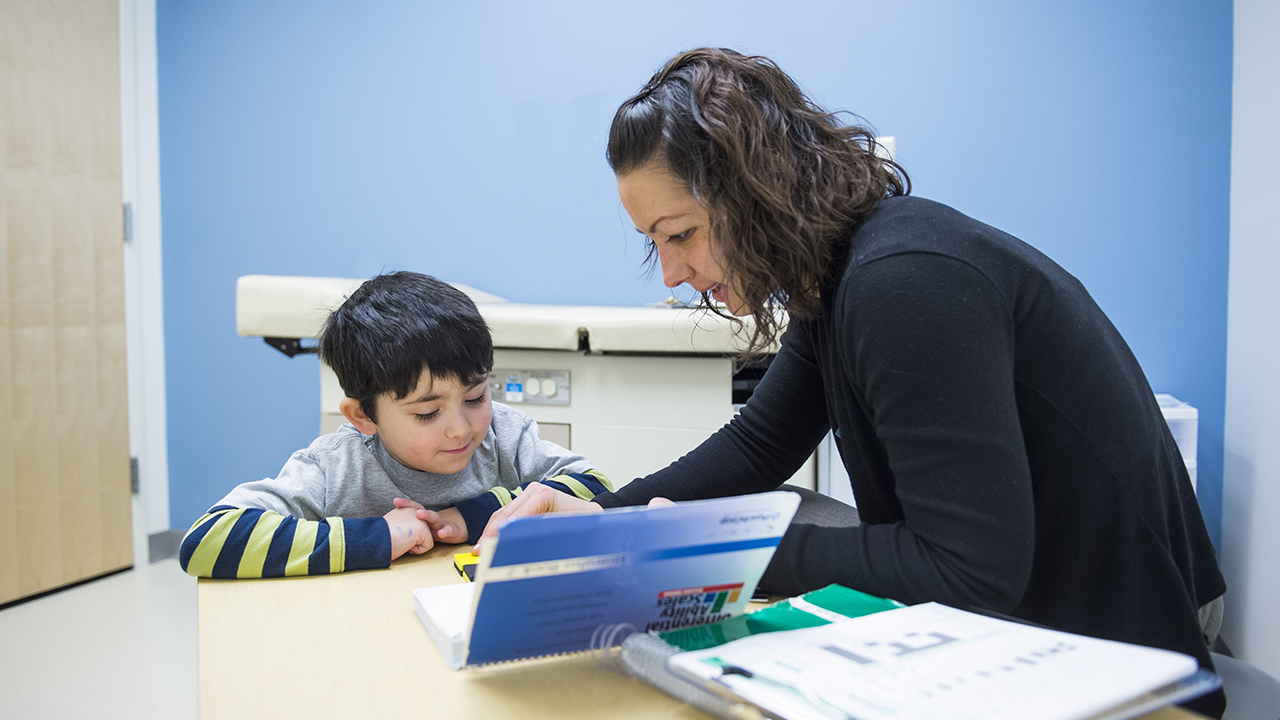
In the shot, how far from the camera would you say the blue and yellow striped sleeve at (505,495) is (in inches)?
34.9

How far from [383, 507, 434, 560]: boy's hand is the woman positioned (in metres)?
0.11

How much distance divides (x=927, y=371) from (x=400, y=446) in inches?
24.9

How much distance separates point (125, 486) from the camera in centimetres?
250

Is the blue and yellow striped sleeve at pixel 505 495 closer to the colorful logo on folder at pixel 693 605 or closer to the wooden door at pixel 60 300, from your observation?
the colorful logo on folder at pixel 693 605

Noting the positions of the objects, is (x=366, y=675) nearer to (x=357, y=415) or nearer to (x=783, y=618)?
(x=783, y=618)

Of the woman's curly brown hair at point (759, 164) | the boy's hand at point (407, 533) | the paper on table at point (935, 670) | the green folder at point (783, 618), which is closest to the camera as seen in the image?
the paper on table at point (935, 670)

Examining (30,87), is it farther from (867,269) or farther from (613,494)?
(867,269)

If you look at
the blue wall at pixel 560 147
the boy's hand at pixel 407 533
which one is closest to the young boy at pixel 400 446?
the boy's hand at pixel 407 533

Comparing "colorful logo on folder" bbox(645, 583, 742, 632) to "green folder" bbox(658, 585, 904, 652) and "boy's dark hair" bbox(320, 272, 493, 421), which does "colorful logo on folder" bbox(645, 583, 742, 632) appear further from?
"boy's dark hair" bbox(320, 272, 493, 421)

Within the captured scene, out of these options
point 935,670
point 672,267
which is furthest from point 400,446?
point 935,670

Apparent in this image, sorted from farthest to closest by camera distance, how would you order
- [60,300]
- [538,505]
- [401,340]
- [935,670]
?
1. [60,300]
2. [401,340]
3. [538,505]
4. [935,670]

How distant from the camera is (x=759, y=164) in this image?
0.70 m

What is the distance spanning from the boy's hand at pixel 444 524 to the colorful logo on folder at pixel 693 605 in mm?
387

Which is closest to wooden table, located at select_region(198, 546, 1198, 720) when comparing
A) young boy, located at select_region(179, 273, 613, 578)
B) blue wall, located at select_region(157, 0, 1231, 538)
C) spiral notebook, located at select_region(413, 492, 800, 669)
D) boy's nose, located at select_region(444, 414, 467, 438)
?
spiral notebook, located at select_region(413, 492, 800, 669)
